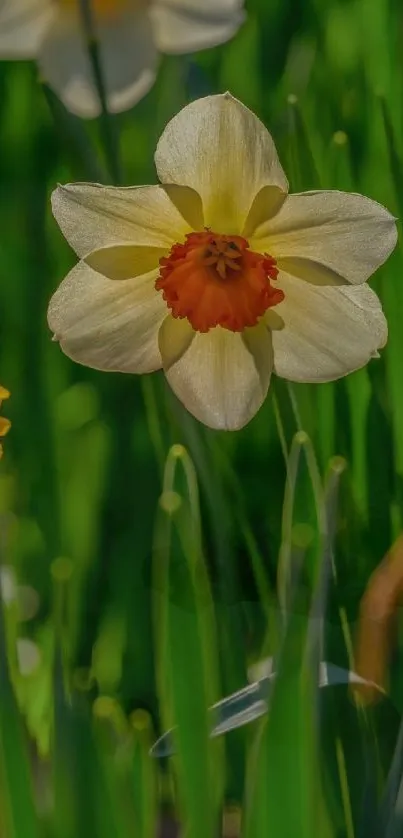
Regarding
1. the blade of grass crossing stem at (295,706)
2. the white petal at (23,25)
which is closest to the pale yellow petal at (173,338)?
the blade of grass crossing stem at (295,706)

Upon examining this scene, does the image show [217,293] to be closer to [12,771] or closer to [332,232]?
[332,232]

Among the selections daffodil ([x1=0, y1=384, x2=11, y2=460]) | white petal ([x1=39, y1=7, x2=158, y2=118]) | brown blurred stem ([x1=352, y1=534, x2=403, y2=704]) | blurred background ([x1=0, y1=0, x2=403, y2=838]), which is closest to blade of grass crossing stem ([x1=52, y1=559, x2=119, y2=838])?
blurred background ([x1=0, y1=0, x2=403, y2=838])

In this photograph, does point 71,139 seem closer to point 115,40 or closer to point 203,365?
point 115,40

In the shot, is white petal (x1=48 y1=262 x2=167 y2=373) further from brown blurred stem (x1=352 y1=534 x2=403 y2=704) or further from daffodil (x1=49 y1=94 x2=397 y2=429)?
brown blurred stem (x1=352 y1=534 x2=403 y2=704)

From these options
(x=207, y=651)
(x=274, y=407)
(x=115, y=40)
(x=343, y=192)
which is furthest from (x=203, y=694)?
(x=115, y=40)

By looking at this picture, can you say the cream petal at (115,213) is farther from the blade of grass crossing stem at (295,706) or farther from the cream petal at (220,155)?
the blade of grass crossing stem at (295,706)

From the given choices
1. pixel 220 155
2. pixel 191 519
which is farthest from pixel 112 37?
pixel 191 519
